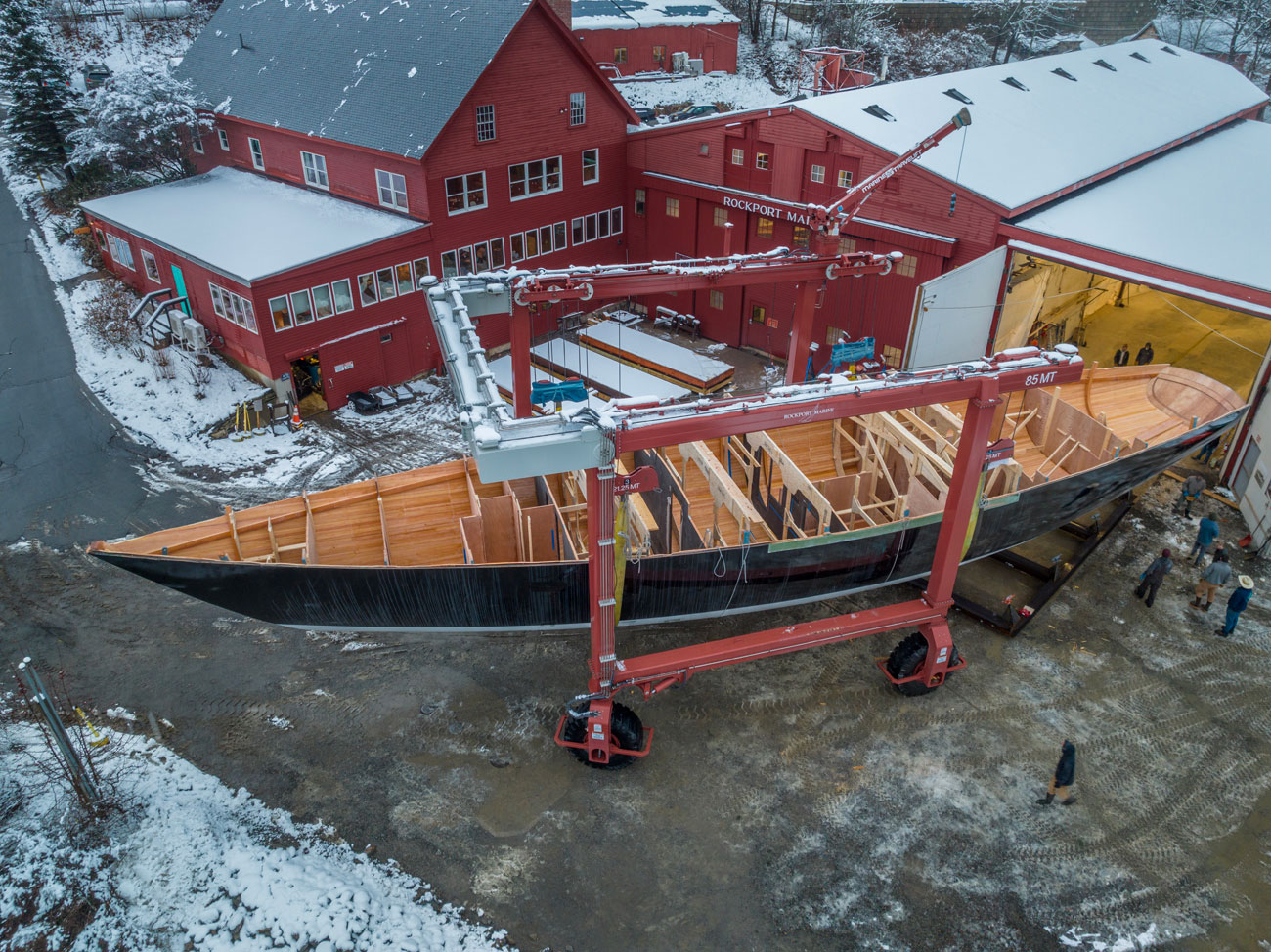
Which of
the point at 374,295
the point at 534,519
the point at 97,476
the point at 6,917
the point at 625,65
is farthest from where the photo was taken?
the point at 625,65

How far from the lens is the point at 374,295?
2353cm

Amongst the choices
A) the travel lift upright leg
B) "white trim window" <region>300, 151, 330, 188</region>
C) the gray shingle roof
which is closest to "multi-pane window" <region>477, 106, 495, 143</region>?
the gray shingle roof

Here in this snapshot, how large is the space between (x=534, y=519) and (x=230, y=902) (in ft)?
23.1

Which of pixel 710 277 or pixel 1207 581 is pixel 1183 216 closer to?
pixel 1207 581

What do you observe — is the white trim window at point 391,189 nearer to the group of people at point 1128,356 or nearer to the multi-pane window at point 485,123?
the multi-pane window at point 485,123

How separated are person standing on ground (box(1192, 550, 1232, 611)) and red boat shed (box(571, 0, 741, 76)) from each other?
41030 mm

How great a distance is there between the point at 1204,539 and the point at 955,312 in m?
7.64

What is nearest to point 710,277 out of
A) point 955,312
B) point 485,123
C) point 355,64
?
point 955,312

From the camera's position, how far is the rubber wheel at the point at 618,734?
12.4 m

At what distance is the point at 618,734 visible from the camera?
12391 millimetres

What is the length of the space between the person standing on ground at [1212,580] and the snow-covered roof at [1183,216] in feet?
21.5

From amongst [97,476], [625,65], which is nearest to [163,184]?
[97,476]

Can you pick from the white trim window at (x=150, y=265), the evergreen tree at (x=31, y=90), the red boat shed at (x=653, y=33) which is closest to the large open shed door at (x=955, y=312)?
the white trim window at (x=150, y=265)

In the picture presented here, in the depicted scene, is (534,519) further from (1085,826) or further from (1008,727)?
(1085,826)
